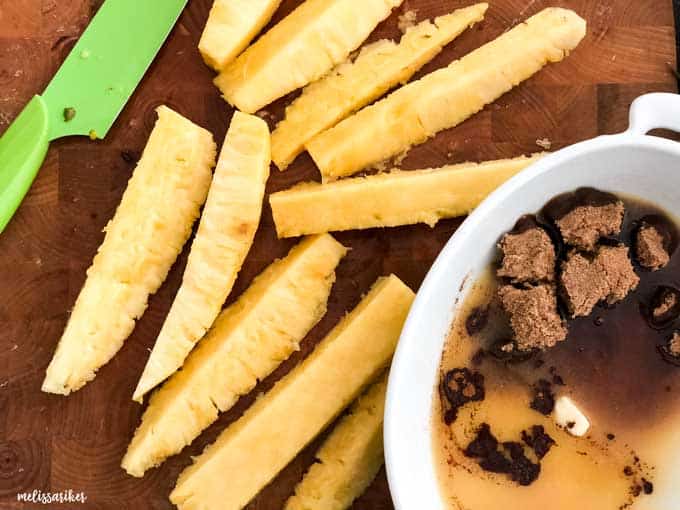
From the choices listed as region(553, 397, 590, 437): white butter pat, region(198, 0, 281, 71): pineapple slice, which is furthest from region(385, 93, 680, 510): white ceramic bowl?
region(198, 0, 281, 71): pineapple slice

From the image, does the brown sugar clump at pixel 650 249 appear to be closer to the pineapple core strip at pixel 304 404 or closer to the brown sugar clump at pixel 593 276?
the brown sugar clump at pixel 593 276

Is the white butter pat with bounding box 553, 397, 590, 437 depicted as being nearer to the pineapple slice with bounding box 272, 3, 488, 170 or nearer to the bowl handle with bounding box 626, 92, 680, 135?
the bowl handle with bounding box 626, 92, 680, 135

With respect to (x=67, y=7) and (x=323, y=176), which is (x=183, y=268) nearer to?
(x=323, y=176)

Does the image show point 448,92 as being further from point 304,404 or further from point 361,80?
point 304,404

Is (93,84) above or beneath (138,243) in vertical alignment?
above

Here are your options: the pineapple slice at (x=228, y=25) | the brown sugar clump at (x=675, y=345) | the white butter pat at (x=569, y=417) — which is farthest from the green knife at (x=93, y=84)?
the brown sugar clump at (x=675, y=345)

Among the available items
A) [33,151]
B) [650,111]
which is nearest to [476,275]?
[650,111]

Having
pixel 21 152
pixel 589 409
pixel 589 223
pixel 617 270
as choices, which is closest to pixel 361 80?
pixel 589 223
